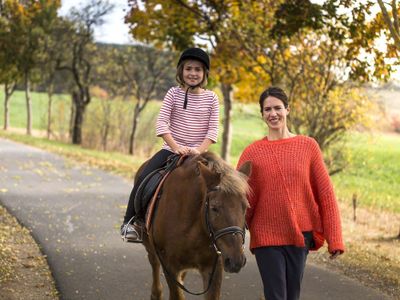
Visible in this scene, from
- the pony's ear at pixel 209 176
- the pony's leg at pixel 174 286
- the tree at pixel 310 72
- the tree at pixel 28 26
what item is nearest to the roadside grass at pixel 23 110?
the tree at pixel 28 26

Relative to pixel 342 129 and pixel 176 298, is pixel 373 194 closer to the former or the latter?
pixel 342 129

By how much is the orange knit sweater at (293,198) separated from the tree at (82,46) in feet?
98.9

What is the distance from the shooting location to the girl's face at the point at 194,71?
5.16m

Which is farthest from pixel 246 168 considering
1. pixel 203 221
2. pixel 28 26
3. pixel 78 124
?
pixel 28 26

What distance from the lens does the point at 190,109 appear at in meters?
5.23

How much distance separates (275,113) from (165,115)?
4.70 feet

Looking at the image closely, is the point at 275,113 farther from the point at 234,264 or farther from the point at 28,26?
the point at 28,26

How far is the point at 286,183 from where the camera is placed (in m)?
3.99

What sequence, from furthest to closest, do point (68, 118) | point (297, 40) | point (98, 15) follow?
1. point (68, 118)
2. point (98, 15)
3. point (297, 40)

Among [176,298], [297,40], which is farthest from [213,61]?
[176,298]

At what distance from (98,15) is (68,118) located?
33.0ft

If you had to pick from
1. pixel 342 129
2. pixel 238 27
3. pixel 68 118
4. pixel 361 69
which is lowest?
pixel 68 118

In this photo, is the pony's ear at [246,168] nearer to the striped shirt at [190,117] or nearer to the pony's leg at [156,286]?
the striped shirt at [190,117]

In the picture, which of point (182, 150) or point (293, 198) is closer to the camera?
point (293, 198)
